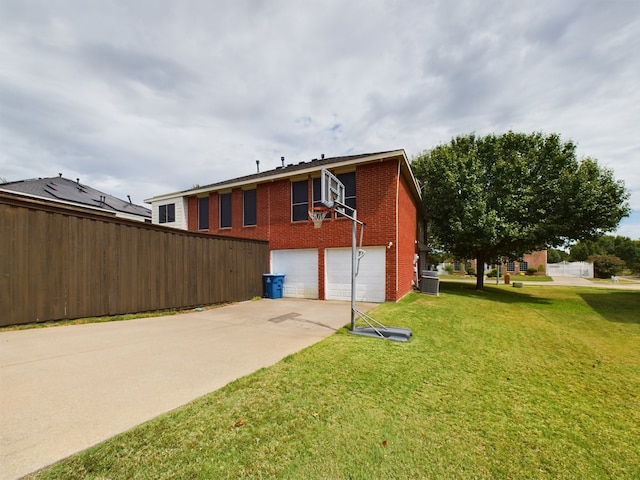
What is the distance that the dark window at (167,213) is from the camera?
16047mm

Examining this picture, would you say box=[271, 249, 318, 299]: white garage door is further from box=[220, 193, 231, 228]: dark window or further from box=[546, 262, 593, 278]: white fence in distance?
box=[546, 262, 593, 278]: white fence in distance

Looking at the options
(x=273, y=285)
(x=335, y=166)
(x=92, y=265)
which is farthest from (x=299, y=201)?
(x=92, y=265)

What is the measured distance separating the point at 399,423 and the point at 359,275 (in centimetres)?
804

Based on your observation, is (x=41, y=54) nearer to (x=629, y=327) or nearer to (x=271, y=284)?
(x=271, y=284)

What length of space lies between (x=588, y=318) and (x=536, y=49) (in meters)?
8.27

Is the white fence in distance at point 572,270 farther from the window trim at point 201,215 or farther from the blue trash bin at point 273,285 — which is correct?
the window trim at point 201,215

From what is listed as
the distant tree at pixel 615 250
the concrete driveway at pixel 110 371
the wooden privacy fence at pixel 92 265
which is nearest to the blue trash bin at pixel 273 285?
the wooden privacy fence at pixel 92 265

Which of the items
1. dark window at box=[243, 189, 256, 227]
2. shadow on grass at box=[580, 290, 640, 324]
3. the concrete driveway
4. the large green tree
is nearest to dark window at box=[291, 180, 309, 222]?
dark window at box=[243, 189, 256, 227]

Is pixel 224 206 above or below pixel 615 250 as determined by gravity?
above

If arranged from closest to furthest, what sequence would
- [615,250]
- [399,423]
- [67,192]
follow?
1. [399,423]
2. [67,192]
3. [615,250]

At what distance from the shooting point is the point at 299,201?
11.8 metres

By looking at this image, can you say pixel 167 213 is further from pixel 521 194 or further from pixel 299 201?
pixel 521 194

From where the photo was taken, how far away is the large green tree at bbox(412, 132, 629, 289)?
12.1m

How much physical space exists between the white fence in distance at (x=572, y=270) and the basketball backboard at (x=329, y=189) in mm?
43853
